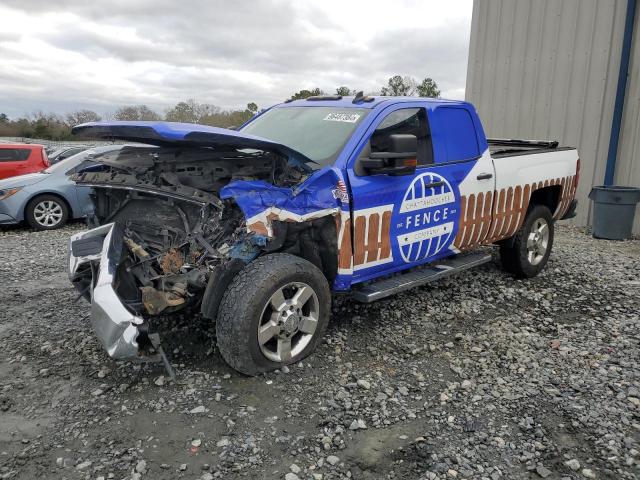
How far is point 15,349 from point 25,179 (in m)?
6.21

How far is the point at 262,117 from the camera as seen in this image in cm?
507

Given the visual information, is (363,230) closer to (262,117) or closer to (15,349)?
(262,117)

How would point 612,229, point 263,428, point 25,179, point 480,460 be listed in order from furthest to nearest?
1. point 25,179
2. point 612,229
3. point 263,428
4. point 480,460

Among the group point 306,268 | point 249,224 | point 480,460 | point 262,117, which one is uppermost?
point 262,117

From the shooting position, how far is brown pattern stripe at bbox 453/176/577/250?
15.8 ft

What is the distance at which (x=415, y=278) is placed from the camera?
14.3ft

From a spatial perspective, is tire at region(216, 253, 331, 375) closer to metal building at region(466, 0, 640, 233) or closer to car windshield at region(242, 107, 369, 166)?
car windshield at region(242, 107, 369, 166)

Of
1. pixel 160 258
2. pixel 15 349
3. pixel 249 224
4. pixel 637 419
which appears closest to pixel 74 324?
pixel 15 349

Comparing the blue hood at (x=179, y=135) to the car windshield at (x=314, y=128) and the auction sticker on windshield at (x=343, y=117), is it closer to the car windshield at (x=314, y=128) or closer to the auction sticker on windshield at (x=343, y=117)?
the car windshield at (x=314, y=128)

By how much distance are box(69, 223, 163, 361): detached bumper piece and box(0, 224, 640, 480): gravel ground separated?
390mm

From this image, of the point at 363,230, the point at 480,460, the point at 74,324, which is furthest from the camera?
the point at 74,324

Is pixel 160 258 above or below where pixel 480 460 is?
above

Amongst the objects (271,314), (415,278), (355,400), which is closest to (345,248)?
(271,314)

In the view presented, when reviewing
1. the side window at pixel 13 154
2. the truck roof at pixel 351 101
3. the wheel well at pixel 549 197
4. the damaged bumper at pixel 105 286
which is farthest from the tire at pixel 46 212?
the wheel well at pixel 549 197
